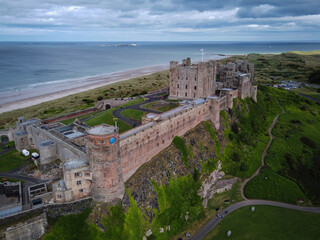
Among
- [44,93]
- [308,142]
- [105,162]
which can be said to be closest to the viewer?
[105,162]

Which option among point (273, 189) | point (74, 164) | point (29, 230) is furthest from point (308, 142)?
point (29, 230)

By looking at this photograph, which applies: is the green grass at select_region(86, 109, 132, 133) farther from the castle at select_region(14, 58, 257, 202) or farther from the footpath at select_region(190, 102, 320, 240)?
the footpath at select_region(190, 102, 320, 240)

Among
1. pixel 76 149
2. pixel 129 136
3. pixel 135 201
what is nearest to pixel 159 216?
pixel 135 201

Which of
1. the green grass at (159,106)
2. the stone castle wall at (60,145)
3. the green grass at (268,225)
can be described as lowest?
the green grass at (268,225)

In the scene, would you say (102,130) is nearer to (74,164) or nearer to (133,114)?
(74,164)

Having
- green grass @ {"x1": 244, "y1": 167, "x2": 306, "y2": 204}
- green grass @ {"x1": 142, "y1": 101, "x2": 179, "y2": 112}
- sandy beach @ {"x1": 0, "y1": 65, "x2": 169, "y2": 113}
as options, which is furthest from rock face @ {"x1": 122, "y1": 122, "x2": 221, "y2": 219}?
sandy beach @ {"x1": 0, "y1": 65, "x2": 169, "y2": 113}

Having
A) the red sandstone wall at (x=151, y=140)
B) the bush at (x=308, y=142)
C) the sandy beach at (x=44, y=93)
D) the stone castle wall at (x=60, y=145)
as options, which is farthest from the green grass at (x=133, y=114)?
the sandy beach at (x=44, y=93)

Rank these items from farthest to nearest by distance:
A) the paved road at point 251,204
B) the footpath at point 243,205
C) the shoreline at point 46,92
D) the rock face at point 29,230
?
the shoreline at point 46,92 → the paved road at point 251,204 → the footpath at point 243,205 → the rock face at point 29,230

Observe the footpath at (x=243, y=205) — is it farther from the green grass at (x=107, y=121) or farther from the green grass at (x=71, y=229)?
the green grass at (x=107, y=121)
